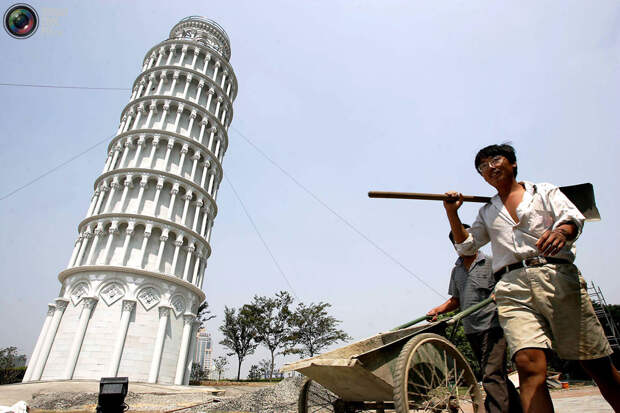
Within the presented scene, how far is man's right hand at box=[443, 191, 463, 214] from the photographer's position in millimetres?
3312

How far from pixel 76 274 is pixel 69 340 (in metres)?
4.28

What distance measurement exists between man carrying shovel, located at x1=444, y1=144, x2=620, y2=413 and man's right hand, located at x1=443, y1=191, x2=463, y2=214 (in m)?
0.46

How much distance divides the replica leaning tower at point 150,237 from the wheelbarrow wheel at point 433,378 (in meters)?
22.1

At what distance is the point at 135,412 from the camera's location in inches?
441

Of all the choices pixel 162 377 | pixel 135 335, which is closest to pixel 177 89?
pixel 135 335

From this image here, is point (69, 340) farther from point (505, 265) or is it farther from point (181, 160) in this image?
point (505, 265)

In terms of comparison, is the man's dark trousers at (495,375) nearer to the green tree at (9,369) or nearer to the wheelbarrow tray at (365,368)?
the wheelbarrow tray at (365,368)

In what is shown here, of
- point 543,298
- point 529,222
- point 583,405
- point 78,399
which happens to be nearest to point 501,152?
point 529,222

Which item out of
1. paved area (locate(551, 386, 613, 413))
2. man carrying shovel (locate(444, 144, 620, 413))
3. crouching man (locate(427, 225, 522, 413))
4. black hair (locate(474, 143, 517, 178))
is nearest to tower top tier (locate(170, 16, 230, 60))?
crouching man (locate(427, 225, 522, 413))

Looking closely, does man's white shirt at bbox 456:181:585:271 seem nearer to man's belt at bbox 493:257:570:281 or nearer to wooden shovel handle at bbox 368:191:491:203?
man's belt at bbox 493:257:570:281

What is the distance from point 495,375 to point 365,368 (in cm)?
145

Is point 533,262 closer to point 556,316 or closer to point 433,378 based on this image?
point 556,316

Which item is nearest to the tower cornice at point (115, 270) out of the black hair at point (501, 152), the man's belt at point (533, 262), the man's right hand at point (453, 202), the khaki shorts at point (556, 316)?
the man's right hand at point (453, 202)

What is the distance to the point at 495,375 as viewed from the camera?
361 cm
